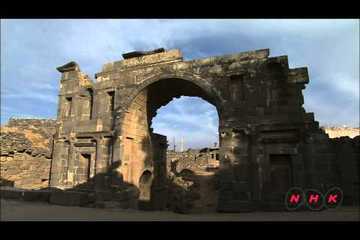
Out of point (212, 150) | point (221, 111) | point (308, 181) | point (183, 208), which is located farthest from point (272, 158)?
point (212, 150)

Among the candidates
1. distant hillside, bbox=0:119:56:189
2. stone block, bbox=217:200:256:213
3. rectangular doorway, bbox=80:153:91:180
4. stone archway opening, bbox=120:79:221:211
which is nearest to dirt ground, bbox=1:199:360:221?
stone block, bbox=217:200:256:213

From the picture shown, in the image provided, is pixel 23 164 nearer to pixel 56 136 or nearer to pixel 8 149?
pixel 8 149

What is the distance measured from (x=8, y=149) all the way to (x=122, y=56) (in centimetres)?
909

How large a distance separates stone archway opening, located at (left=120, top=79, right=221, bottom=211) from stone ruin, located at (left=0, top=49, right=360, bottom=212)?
6 centimetres

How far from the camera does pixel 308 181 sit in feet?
39.4

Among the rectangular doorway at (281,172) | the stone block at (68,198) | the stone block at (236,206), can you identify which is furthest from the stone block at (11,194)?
the rectangular doorway at (281,172)

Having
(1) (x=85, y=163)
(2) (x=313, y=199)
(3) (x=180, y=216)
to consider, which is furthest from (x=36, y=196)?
(2) (x=313, y=199)

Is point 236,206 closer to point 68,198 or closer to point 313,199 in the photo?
point 313,199

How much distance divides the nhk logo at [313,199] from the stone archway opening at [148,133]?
4.76 meters

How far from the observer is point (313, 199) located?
38.3ft

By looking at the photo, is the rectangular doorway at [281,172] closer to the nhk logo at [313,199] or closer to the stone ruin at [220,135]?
the stone ruin at [220,135]

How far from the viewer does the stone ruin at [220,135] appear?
40.4ft

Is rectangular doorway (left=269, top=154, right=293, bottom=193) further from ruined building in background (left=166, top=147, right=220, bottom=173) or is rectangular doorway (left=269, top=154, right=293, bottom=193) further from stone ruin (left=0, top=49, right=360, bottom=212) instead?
ruined building in background (left=166, top=147, right=220, bottom=173)

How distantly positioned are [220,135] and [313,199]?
448cm
